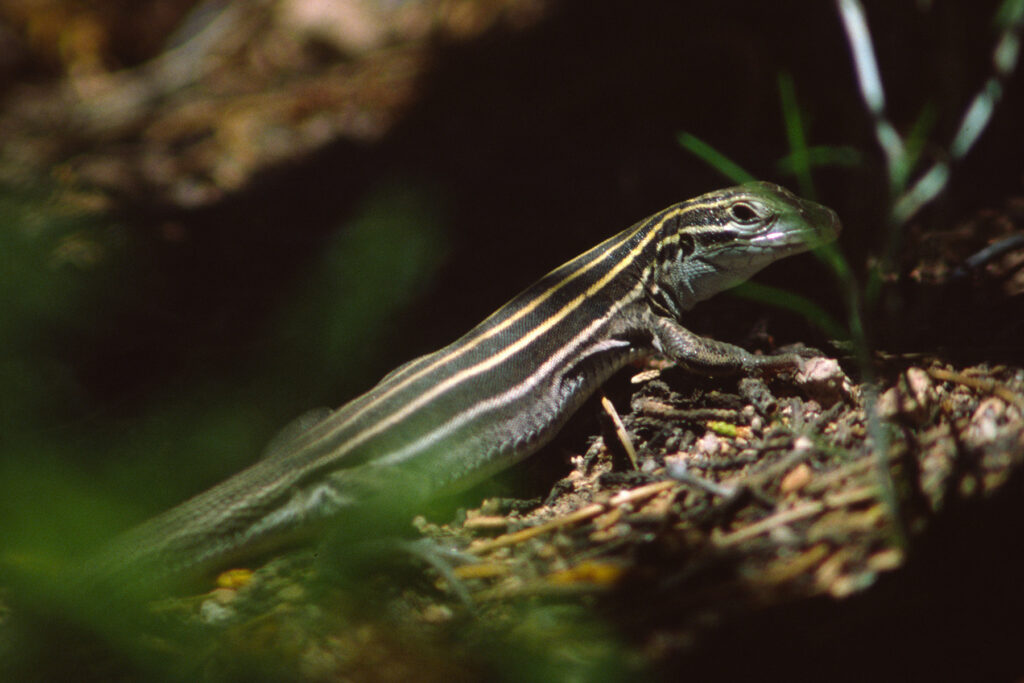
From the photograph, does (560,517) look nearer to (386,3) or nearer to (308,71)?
(308,71)

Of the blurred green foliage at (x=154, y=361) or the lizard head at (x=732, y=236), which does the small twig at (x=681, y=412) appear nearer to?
the lizard head at (x=732, y=236)

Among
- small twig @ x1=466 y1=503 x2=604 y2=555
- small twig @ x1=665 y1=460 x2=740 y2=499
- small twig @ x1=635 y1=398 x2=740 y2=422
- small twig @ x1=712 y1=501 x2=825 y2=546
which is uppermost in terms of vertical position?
small twig @ x1=635 y1=398 x2=740 y2=422

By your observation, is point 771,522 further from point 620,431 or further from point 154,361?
point 154,361

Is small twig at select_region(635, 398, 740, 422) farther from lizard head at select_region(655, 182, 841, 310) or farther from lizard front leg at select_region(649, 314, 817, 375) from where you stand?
lizard head at select_region(655, 182, 841, 310)

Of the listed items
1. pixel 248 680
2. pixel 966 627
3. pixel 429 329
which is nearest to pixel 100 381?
pixel 429 329

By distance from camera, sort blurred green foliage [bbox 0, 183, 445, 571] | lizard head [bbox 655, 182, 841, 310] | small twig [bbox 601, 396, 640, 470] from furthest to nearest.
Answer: blurred green foliage [bbox 0, 183, 445, 571] < lizard head [bbox 655, 182, 841, 310] < small twig [bbox 601, 396, 640, 470]

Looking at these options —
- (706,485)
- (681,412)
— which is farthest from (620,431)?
(706,485)

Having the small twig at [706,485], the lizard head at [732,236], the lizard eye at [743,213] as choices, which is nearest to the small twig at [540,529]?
the small twig at [706,485]

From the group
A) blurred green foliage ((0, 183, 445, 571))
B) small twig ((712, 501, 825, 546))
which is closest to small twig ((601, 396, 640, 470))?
small twig ((712, 501, 825, 546))
